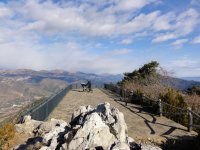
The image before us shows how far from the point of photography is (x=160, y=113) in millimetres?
23188

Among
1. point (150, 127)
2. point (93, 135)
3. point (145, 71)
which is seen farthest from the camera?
A: point (145, 71)

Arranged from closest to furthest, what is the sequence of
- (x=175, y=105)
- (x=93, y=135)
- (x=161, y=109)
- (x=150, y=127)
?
(x=93, y=135) → (x=150, y=127) → (x=161, y=109) → (x=175, y=105)

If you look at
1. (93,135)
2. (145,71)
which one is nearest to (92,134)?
(93,135)

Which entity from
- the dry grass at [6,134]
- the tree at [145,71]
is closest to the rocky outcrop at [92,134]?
the dry grass at [6,134]

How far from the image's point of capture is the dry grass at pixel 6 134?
1408 cm

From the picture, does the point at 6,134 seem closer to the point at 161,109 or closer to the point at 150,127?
the point at 150,127

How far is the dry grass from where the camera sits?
14078 millimetres

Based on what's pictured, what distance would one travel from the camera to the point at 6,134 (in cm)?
1451

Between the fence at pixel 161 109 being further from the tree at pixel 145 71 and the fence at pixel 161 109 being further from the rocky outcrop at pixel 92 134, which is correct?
the tree at pixel 145 71

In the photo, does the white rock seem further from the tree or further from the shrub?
the tree

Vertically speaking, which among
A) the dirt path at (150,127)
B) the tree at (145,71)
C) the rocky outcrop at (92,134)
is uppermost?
the tree at (145,71)

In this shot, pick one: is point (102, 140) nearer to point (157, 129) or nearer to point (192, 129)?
point (157, 129)

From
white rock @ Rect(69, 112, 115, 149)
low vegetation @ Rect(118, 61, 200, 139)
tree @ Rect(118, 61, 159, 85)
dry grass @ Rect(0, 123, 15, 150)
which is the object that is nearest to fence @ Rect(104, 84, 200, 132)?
low vegetation @ Rect(118, 61, 200, 139)

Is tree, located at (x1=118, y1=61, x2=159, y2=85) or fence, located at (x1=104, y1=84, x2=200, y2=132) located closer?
fence, located at (x1=104, y1=84, x2=200, y2=132)
